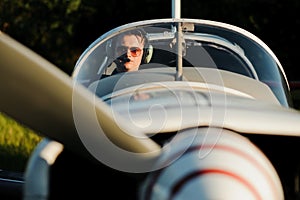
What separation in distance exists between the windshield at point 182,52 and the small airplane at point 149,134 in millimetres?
248

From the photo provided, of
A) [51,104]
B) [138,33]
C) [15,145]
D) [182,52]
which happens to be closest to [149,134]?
[51,104]

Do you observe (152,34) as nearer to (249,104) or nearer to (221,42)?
(221,42)

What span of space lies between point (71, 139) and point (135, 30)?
1.77 m

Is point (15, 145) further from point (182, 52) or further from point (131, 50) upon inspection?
point (182, 52)

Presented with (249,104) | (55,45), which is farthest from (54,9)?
(249,104)

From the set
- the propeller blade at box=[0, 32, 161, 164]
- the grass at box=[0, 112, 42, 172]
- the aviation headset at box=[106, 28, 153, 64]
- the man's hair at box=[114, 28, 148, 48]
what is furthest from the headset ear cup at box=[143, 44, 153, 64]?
the grass at box=[0, 112, 42, 172]

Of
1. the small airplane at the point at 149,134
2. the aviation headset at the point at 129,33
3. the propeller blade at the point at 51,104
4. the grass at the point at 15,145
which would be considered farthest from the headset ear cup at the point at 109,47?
the grass at the point at 15,145

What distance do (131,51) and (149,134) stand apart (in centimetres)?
130

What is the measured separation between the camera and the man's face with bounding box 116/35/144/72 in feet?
12.6

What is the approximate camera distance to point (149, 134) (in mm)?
2727

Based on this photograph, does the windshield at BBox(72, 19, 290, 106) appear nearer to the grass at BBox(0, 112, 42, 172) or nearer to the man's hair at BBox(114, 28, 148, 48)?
the man's hair at BBox(114, 28, 148, 48)

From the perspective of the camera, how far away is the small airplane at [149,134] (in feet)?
7.87

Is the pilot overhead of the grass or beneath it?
overhead

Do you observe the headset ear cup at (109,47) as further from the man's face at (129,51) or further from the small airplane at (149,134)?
the small airplane at (149,134)
